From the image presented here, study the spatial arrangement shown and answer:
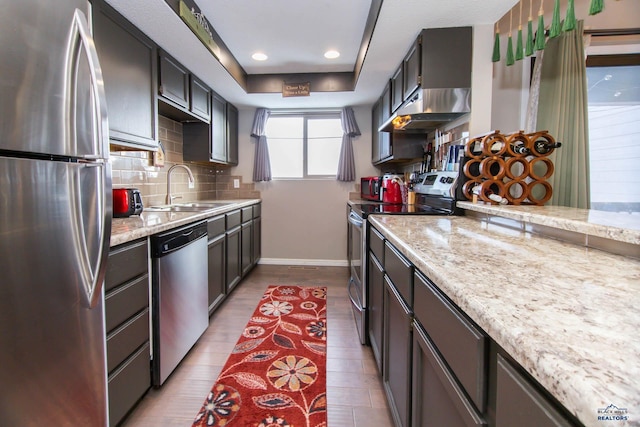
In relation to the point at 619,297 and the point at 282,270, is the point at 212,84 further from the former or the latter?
the point at 619,297

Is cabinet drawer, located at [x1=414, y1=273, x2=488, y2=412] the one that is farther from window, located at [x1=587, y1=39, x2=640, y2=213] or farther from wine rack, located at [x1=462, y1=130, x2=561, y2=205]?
window, located at [x1=587, y1=39, x2=640, y2=213]

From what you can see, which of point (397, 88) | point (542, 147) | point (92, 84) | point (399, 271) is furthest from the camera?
point (397, 88)

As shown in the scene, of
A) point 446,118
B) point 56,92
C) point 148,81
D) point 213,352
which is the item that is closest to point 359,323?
A: point 213,352

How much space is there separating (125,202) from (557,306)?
6.80 ft

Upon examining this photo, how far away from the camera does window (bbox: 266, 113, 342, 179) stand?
4.25 m

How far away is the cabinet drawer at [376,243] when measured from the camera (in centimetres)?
163

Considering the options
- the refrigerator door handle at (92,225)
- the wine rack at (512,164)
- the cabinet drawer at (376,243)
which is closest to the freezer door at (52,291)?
the refrigerator door handle at (92,225)

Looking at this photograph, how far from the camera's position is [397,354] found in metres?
1.28

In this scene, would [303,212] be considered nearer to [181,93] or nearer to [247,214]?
[247,214]

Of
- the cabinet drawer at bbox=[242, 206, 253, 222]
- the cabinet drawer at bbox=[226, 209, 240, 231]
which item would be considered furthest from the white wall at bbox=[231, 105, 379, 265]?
the cabinet drawer at bbox=[226, 209, 240, 231]

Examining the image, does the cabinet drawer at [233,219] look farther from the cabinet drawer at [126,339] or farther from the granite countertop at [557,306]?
the granite countertop at [557,306]

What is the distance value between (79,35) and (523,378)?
144 centimetres

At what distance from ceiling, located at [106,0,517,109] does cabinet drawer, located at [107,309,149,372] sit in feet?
5.65

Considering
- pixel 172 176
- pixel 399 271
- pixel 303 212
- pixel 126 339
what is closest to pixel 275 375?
pixel 126 339
